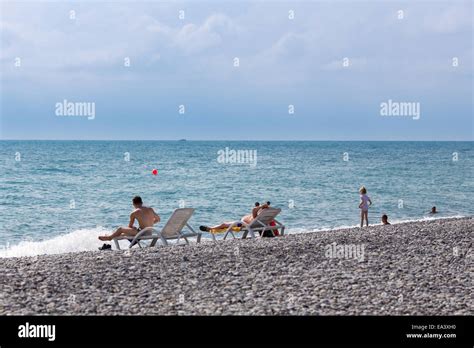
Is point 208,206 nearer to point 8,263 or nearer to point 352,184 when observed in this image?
point 352,184

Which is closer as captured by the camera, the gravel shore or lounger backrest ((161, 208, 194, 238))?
the gravel shore

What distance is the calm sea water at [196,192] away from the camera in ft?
83.6

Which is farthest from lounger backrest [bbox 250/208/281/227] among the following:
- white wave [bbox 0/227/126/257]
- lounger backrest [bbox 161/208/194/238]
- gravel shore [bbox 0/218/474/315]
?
white wave [bbox 0/227/126/257]

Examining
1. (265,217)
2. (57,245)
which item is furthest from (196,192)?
(265,217)

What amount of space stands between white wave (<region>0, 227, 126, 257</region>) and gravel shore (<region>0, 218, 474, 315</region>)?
9.13 meters

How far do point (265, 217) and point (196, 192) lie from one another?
26.0 meters

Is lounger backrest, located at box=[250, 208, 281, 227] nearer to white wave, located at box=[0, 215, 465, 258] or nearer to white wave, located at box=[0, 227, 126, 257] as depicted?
white wave, located at box=[0, 215, 465, 258]

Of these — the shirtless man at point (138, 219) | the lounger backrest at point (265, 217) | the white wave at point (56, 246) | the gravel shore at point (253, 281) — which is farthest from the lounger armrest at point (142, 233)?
the white wave at point (56, 246)

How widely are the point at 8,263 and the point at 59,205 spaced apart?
23443 millimetres

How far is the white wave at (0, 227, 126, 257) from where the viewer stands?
1885 centimetres

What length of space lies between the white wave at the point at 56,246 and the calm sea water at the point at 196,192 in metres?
0.03
